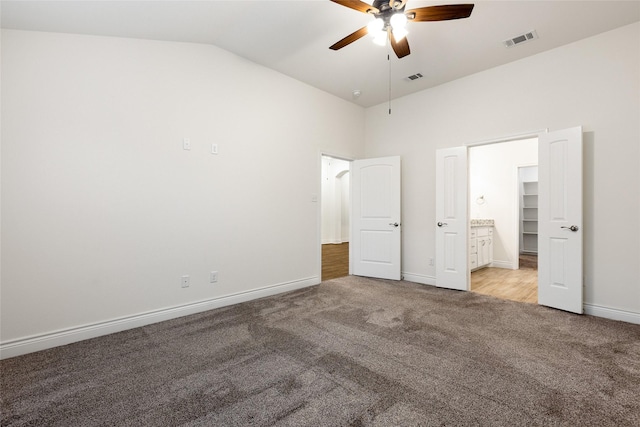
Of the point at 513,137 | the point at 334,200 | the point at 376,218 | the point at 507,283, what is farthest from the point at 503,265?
the point at 334,200

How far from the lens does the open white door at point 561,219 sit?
10.4 feet

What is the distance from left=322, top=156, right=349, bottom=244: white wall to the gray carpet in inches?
270

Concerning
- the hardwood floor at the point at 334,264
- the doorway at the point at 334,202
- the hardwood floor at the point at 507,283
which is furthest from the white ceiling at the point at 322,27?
the doorway at the point at 334,202

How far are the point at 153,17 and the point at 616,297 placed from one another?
5332 millimetres

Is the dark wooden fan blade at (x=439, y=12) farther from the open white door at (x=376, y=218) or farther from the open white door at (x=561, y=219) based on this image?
the open white door at (x=376, y=218)

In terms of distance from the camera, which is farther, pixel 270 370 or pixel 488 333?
pixel 488 333

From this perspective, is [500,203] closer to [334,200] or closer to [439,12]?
[439,12]

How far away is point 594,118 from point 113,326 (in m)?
5.41

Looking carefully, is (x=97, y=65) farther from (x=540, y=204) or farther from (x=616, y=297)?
(x=616, y=297)

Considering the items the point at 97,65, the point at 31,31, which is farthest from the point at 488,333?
the point at 31,31

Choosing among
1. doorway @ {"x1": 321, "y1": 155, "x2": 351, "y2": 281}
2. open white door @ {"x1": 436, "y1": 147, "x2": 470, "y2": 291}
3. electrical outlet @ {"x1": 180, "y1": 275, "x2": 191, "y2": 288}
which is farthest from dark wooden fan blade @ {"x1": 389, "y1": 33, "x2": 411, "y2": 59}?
doorway @ {"x1": 321, "y1": 155, "x2": 351, "y2": 281}

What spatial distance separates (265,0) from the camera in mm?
2570

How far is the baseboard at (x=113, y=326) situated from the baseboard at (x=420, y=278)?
7.43 ft

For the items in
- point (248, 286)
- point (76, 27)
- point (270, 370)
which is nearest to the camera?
point (270, 370)
